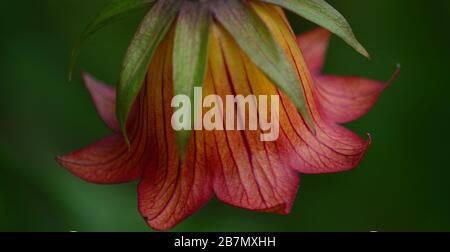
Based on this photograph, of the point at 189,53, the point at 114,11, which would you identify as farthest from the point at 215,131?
the point at 114,11

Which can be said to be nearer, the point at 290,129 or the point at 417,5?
the point at 290,129

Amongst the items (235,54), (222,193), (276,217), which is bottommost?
(276,217)

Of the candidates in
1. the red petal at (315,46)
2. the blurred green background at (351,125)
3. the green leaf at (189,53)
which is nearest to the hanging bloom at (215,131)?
the green leaf at (189,53)

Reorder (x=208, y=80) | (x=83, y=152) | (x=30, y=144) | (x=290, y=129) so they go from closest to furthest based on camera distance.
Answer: (x=208, y=80) < (x=290, y=129) < (x=83, y=152) < (x=30, y=144)

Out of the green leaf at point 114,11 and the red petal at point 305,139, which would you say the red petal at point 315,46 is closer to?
the red petal at point 305,139

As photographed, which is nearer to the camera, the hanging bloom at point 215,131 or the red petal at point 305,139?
the hanging bloom at point 215,131

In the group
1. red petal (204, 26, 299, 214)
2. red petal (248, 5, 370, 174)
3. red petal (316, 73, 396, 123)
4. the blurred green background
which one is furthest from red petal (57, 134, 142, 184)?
the blurred green background

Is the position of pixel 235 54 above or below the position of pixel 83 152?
above
